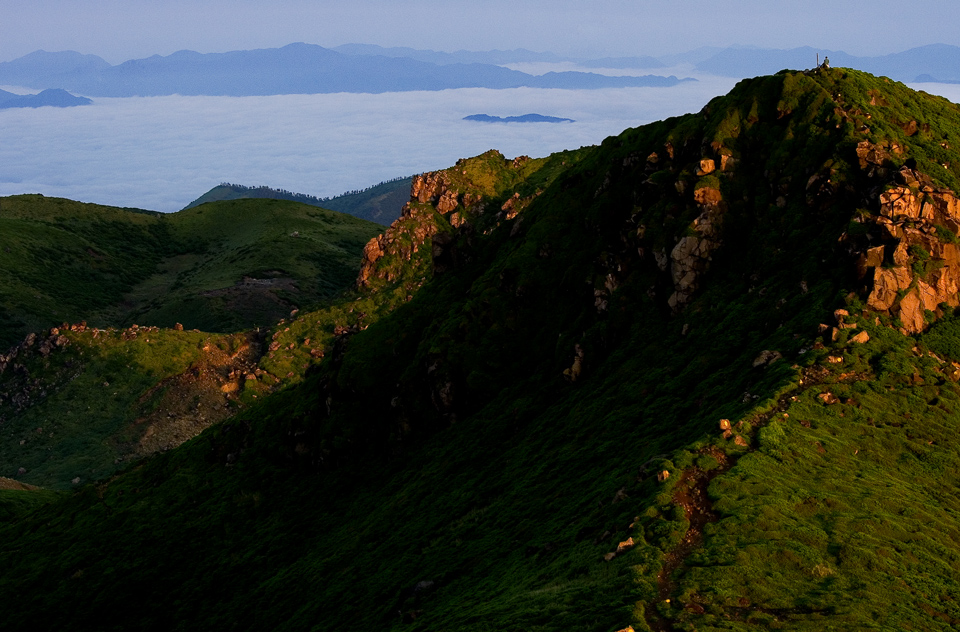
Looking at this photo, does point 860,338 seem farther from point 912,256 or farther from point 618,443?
point 618,443

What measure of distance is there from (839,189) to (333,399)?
58621 mm

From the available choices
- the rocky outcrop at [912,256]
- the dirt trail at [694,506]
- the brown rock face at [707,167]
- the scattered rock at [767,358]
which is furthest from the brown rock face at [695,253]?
the dirt trail at [694,506]

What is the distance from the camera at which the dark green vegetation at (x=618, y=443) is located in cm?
4803

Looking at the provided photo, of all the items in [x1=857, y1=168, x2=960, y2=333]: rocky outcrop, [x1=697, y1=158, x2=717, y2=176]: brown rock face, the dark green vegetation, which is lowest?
the dark green vegetation

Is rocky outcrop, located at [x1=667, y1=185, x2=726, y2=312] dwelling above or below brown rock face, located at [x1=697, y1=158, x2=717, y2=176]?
below

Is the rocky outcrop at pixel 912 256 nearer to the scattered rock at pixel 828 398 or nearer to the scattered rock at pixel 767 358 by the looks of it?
the scattered rock at pixel 767 358

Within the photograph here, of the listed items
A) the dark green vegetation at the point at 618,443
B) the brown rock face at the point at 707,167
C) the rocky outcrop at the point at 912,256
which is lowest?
the dark green vegetation at the point at 618,443

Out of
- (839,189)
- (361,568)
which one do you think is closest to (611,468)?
(361,568)

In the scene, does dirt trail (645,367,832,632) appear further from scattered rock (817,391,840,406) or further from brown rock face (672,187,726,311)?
brown rock face (672,187,726,311)

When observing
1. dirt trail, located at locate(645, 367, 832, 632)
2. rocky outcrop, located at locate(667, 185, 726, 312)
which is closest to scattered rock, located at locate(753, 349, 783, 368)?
dirt trail, located at locate(645, 367, 832, 632)

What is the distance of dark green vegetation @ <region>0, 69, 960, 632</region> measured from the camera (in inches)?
1891

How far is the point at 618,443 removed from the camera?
67438mm

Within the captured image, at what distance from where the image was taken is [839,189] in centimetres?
7394

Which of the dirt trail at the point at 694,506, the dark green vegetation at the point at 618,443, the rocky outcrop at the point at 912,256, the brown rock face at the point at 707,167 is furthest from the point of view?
the brown rock face at the point at 707,167
